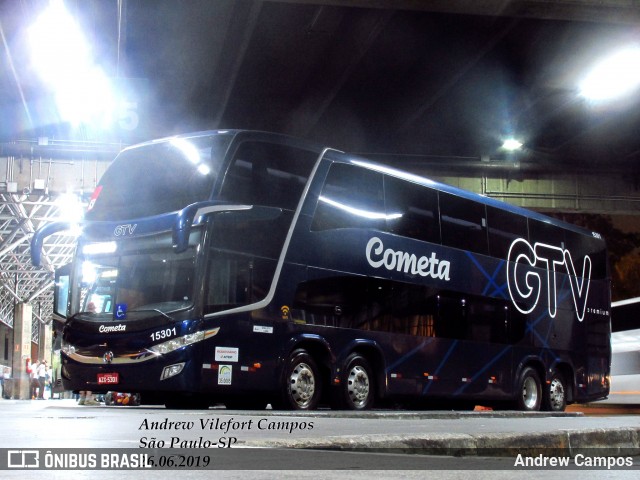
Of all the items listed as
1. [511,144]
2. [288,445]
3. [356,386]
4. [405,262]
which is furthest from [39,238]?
[511,144]

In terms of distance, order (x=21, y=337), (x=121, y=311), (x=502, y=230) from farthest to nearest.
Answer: (x=21, y=337) → (x=502, y=230) → (x=121, y=311)

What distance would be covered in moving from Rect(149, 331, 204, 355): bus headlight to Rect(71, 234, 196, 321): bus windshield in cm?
43

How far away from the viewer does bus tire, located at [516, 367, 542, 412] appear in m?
18.9

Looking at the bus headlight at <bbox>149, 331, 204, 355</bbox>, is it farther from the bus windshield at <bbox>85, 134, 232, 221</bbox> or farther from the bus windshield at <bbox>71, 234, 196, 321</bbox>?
the bus windshield at <bbox>85, 134, 232, 221</bbox>

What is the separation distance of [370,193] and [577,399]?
8.02 metres

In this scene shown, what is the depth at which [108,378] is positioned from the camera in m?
13.4

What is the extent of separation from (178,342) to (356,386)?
11.5 feet

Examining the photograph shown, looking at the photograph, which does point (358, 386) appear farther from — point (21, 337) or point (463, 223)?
point (21, 337)

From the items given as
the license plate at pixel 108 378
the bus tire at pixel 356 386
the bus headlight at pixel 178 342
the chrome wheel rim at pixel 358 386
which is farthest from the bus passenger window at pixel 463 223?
the license plate at pixel 108 378

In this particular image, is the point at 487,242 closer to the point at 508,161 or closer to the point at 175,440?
the point at 508,161

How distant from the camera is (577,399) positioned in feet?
66.9

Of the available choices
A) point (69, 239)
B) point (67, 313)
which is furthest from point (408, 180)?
point (69, 239)

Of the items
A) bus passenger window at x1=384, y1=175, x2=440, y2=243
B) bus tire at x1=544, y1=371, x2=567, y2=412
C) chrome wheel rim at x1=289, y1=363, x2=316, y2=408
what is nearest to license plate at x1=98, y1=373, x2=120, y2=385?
chrome wheel rim at x1=289, y1=363, x2=316, y2=408

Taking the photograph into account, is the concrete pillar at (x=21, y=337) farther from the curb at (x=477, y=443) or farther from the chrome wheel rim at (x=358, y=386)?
the curb at (x=477, y=443)
